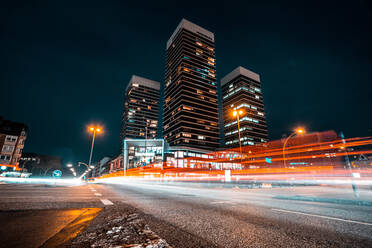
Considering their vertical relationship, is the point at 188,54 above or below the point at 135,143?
above

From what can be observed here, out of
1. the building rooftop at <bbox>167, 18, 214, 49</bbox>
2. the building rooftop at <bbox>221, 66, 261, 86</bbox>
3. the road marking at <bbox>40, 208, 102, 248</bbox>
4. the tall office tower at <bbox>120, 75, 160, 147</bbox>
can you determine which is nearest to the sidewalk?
the road marking at <bbox>40, 208, 102, 248</bbox>

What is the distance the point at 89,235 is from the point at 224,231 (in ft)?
6.57

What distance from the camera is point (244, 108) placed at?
151 m

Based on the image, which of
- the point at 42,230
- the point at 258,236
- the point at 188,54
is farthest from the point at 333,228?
the point at 188,54

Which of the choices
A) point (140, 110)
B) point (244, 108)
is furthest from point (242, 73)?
point (140, 110)

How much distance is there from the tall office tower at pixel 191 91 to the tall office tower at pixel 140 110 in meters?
25.0

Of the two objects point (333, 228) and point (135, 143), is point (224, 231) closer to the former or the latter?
point (333, 228)

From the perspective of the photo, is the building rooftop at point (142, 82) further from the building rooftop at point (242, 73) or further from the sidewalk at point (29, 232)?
the sidewalk at point (29, 232)

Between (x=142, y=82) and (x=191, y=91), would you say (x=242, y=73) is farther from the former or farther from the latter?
(x=142, y=82)

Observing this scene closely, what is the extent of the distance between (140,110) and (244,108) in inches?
3615

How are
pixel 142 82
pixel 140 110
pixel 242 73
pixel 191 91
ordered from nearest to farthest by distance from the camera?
pixel 191 91, pixel 140 110, pixel 242 73, pixel 142 82

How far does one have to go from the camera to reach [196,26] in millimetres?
145000

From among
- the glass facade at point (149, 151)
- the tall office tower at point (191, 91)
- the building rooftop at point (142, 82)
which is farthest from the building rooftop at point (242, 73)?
the glass facade at point (149, 151)

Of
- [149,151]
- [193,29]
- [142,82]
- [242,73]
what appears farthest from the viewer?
[142,82]
